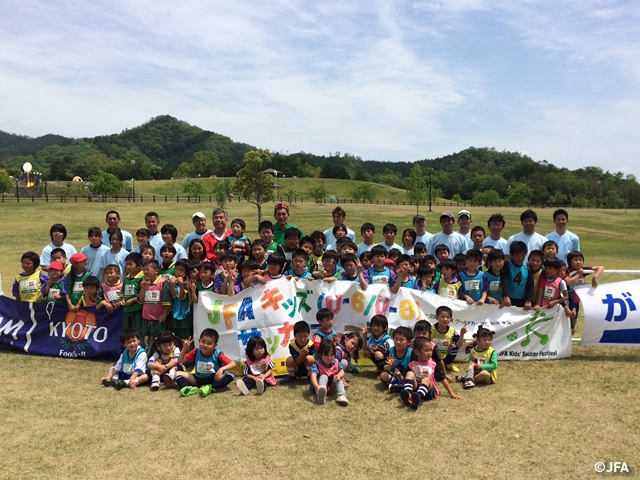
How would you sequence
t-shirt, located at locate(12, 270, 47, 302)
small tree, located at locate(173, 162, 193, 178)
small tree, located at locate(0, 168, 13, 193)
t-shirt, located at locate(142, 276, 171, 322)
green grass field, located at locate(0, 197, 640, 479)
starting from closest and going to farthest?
green grass field, located at locate(0, 197, 640, 479), t-shirt, located at locate(142, 276, 171, 322), t-shirt, located at locate(12, 270, 47, 302), small tree, located at locate(0, 168, 13, 193), small tree, located at locate(173, 162, 193, 178)

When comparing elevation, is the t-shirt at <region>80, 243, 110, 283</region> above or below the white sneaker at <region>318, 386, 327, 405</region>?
above

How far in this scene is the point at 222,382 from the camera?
238 inches

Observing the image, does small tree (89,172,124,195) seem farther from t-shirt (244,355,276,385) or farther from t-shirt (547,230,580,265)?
t-shirt (547,230,580,265)

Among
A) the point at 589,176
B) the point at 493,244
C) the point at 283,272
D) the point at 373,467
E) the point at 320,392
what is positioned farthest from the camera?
the point at 589,176

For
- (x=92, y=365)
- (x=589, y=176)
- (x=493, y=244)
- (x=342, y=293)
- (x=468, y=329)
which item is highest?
(x=589, y=176)

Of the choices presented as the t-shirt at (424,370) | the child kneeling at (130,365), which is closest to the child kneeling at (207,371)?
the child kneeling at (130,365)

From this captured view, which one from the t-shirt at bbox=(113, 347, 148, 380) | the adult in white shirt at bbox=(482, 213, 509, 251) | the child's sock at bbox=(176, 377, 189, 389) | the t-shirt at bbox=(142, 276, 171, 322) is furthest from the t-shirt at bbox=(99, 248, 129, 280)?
the adult in white shirt at bbox=(482, 213, 509, 251)

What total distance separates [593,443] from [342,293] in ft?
11.8

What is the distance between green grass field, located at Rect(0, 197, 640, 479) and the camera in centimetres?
430

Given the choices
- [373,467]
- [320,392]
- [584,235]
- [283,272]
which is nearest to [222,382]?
[320,392]

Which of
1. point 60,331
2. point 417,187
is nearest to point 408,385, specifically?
point 60,331

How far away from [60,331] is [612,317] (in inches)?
332

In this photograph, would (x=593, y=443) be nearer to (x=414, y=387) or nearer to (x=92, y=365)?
(x=414, y=387)

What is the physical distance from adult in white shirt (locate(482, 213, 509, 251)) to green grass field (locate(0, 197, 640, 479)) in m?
2.06
